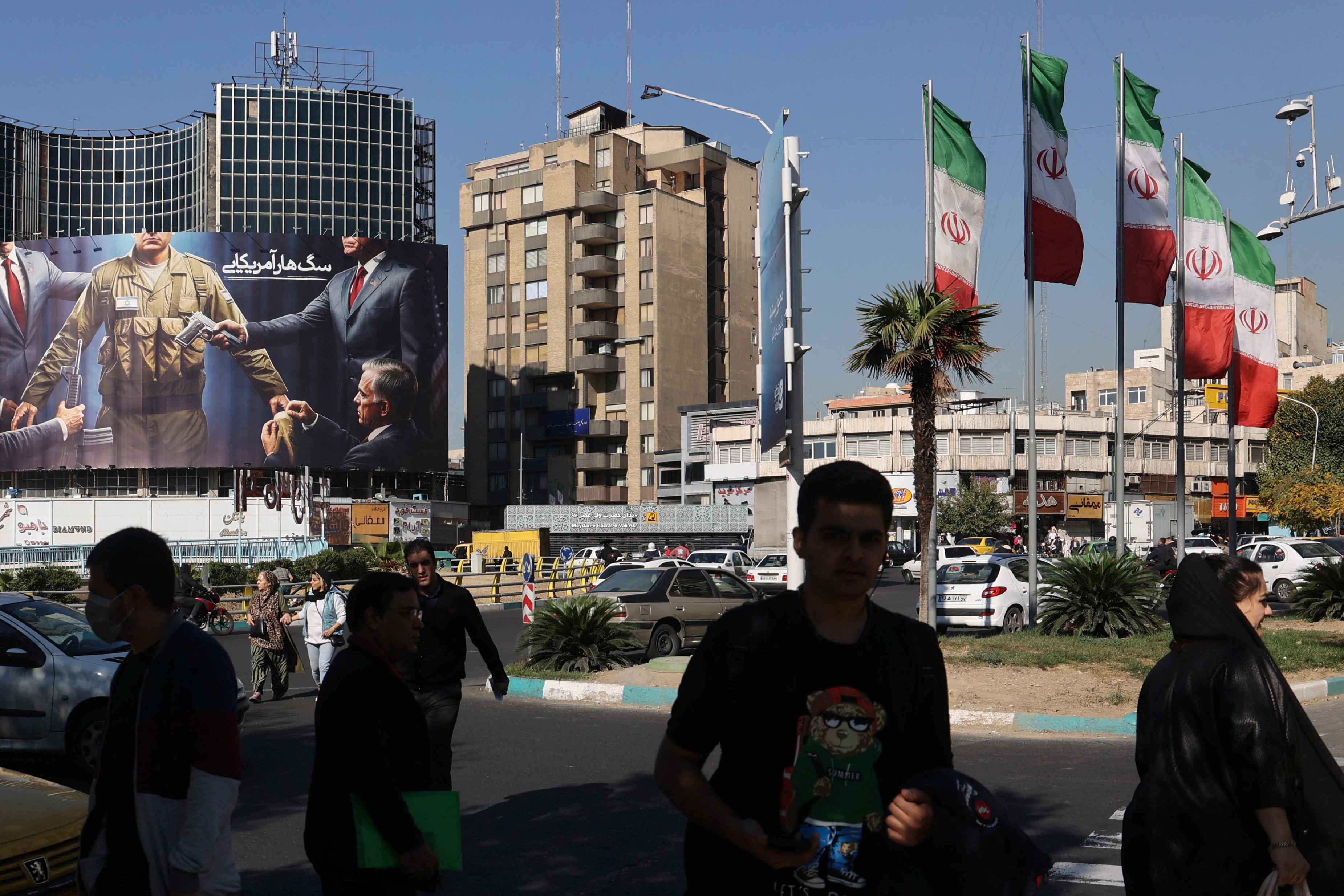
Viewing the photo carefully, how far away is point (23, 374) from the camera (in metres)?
77.8

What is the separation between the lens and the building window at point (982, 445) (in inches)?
3425

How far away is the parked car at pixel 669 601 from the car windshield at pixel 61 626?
8.20m

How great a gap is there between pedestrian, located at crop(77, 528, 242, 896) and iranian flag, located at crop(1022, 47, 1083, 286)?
19204 millimetres

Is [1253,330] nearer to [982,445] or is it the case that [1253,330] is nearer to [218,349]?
[982,445]

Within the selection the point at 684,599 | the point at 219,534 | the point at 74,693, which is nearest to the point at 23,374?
the point at 219,534

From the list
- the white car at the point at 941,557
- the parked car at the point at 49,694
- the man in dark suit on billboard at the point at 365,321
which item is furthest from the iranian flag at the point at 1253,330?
the man in dark suit on billboard at the point at 365,321

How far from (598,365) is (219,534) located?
3253 cm

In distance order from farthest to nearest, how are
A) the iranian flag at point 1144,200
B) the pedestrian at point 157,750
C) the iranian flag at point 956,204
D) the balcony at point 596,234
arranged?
the balcony at point 596,234 → the iranian flag at point 1144,200 → the iranian flag at point 956,204 → the pedestrian at point 157,750

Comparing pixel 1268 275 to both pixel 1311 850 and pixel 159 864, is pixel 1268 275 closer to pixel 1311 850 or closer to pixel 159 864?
pixel 1311 850

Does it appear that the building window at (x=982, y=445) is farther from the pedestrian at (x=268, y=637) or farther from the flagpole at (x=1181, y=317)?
the pedestrian at (x=268, y=637)

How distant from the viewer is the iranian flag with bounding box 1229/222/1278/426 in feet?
75.8

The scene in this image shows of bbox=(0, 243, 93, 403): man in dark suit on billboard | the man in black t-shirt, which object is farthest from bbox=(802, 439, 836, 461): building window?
the man in black t-shirt

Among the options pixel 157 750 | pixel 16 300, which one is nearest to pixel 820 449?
pixel 16 300

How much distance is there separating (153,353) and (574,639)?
224 ft
